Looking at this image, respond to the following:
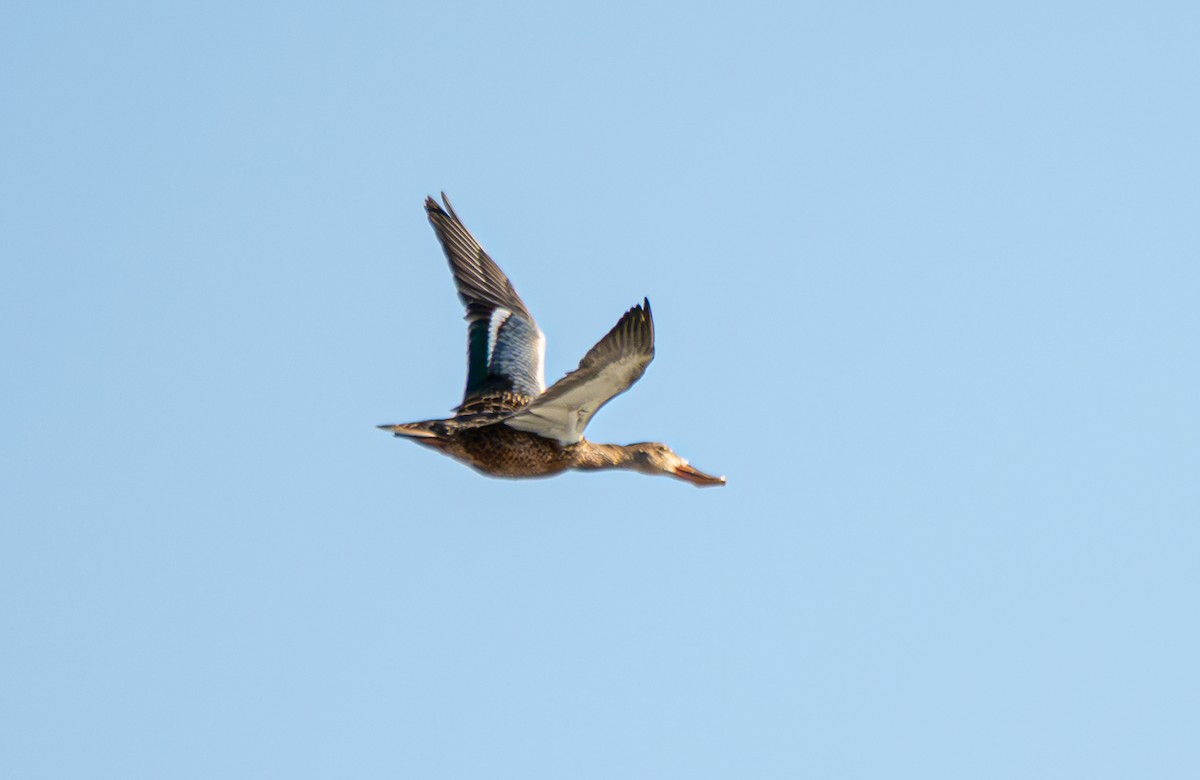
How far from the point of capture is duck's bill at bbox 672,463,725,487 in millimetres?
17234

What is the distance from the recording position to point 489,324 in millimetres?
18234

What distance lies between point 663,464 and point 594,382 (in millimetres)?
2829

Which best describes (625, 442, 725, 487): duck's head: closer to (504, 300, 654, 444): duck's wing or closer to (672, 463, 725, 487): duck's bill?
(672, 463, 725, 487): duck's bill

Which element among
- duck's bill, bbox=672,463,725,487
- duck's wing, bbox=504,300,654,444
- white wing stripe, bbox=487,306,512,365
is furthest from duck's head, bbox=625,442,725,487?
white wing stripe, bbox=487,306,512,365

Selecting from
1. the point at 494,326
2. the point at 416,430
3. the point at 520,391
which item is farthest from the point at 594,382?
the point at 494,326

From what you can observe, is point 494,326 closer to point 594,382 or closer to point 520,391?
point 520,391

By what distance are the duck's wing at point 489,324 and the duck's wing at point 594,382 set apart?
150cm

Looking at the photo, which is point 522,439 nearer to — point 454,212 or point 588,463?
point 588,463

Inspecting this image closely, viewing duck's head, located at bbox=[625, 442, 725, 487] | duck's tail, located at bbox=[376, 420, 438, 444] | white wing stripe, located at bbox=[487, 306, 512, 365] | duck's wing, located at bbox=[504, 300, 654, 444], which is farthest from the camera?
white wing stripe, located at bbox=[487, 306, 512, 365]

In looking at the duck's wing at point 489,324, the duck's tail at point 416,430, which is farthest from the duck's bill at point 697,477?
the duck's tail at point 416,430

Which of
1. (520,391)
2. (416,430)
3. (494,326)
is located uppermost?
(494,326)

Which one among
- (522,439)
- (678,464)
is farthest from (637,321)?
(678,464)

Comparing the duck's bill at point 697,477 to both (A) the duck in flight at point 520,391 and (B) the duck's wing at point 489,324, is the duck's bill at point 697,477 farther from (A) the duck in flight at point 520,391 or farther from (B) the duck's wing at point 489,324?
(B) the duck's wing at point 489,324

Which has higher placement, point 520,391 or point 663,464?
point 520,391
